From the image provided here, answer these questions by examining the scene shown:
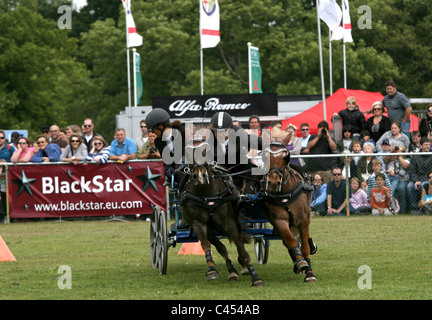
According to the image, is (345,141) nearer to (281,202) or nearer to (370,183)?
(370,183)

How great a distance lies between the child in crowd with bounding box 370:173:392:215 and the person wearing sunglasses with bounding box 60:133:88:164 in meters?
6.78

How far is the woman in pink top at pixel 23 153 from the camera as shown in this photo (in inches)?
851

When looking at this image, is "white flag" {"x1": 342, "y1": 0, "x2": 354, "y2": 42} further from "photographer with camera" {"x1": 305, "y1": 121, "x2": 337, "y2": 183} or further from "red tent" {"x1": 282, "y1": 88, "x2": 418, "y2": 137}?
"photographer with camera" {"x1": 305, "y1": 121, "x2": 337, "y2": 183}

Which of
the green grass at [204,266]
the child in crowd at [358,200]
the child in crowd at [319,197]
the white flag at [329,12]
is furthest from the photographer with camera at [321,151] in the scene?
the white flag at [329,12]

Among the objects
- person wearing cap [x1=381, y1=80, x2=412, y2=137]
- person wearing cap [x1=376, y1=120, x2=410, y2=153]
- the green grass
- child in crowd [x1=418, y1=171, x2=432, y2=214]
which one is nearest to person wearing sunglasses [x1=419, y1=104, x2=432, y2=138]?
person wearing cap [x1=381, y1=80, x2=412, y2=137]

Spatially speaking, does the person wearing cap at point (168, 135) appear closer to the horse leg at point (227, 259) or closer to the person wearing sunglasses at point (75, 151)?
the horse leg at point (227, 259)

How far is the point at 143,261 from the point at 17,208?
8548 millimetres

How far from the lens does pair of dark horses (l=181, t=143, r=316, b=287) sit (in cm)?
1038

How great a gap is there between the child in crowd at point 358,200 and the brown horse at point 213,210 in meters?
9.79

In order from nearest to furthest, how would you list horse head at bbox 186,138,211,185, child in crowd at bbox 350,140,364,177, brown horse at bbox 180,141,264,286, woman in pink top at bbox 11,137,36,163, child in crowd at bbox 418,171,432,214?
1. horse head at bbox 186,138,211,185
2. brown horse at bbox 180,141,264,286
3. child in crowd at bbox 418,171,432,214
4. child in crowd at bbox 350,140,364,177
5. woman in pink top at bbox 11,137,36,163

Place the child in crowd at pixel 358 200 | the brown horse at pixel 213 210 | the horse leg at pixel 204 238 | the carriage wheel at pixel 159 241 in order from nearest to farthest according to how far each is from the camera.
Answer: the brown horse at pixel 213 210 < the horse leg at pixel 204 238 < the carriage wheel at pixel 159 241 < the child in crowd at pixel 358 200

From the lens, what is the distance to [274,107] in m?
27.3
